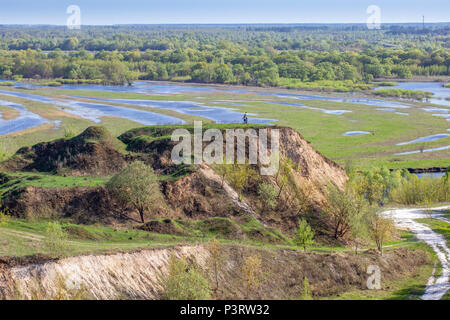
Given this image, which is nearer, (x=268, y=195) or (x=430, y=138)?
(x=268, y=195)

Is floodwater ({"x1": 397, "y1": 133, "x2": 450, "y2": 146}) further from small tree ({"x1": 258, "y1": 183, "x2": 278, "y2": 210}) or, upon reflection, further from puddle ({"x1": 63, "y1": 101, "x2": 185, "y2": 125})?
small tree ({"x1": 258, "y1": 183, "x2": 278, "y2": 210})

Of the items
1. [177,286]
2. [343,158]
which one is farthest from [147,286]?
[343,158]

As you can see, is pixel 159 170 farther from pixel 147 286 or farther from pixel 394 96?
pixel 394 96

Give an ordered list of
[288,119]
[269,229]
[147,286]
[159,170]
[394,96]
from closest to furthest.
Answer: [147,286] → [269,229] → [159,170] → [288,119] → [394,96]

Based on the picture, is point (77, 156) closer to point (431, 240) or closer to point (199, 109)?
point (431, 240)

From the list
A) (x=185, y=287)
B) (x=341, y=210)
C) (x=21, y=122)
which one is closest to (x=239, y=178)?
(x=341, y=210)

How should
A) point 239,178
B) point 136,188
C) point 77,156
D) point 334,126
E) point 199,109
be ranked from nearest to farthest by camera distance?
point 136,188, point 239,178, point 77,156, point 334,126, point 199,109

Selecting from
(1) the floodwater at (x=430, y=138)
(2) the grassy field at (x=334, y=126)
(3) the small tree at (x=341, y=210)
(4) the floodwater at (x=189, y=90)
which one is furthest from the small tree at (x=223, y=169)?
(4) the floodwater at (x=189, y=90)
